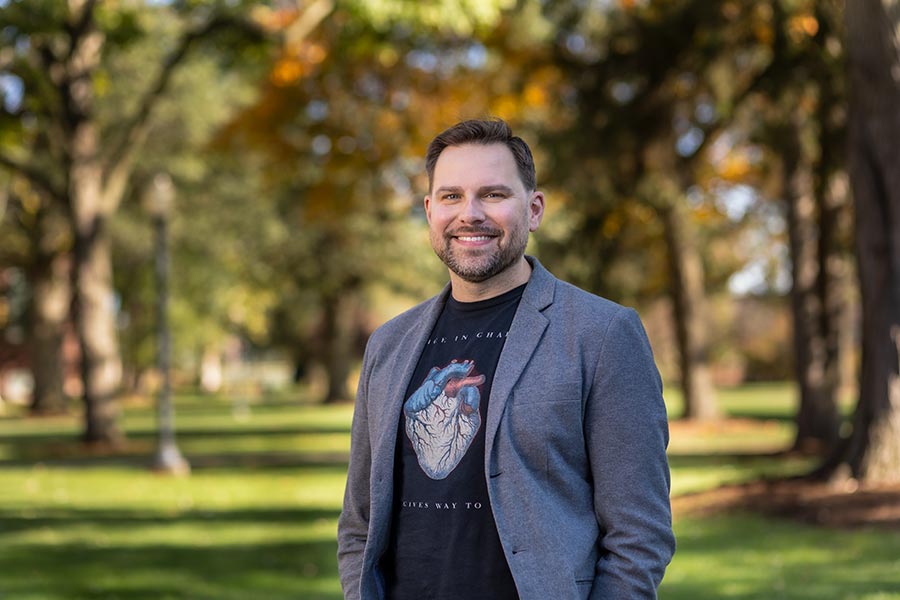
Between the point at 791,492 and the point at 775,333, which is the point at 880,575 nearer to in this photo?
A: the point at 791,492

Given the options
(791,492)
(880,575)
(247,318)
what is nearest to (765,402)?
(247,318)

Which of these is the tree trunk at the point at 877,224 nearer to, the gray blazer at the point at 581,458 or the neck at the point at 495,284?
the neck at the point at 495,284

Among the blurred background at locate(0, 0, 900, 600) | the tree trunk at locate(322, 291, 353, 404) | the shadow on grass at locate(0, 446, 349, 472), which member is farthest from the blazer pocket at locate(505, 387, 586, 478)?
the tree trunk at locate(322, 291, 353, 404)

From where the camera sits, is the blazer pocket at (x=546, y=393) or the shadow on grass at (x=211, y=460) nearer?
the blazer pocket at (x=546, y=393)

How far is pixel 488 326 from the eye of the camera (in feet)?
Answer: 10.3

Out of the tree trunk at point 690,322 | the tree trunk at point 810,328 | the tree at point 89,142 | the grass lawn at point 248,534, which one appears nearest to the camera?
the grass lawn at point 248,534

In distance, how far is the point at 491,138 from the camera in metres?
3.09

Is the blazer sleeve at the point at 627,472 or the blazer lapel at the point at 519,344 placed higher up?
the blazer lapel at the point at 519,344

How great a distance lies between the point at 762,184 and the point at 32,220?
80.1ft

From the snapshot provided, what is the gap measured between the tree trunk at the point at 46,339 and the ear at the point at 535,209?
39362 mm

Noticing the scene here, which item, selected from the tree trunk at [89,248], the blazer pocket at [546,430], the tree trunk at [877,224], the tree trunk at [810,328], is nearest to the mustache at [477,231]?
the blazer pocket at [546,430]

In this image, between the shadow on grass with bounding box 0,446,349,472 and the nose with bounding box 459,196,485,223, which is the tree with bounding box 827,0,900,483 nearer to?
the shadow on grass with bounding box 0,446,349,472

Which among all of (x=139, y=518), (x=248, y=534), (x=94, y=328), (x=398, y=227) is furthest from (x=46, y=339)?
(x=248, y=534)

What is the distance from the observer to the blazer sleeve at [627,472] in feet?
9.34
